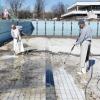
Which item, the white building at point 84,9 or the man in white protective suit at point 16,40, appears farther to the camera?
the white building at point 84,9

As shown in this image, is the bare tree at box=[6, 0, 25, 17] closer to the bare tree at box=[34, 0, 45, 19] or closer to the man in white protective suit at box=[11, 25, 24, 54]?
the bare tree at box=[34, 0, 45, 19]

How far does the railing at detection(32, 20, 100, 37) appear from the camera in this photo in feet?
100

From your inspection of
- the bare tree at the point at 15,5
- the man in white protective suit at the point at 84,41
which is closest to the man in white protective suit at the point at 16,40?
the man in white protective suit at the point at 84,41

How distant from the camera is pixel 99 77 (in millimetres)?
10930

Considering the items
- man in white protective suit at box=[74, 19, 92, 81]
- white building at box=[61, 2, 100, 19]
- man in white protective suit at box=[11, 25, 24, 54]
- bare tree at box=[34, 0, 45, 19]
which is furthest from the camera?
white building at box=[61, 2, 100, 19]

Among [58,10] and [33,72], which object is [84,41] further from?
[58,10]

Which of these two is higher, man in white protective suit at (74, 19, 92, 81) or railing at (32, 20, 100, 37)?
man in white protective suit at (74, 19, 92, 81)

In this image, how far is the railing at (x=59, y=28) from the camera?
3061 cm

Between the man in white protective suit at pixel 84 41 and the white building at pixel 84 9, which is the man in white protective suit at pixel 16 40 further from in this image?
the white building at pixel 84 9

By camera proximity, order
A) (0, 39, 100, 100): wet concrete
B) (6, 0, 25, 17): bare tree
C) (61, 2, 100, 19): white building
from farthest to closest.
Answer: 1. (61, 2, 100, 19): white building
2. (6, 0, 25, 17): bare tree
3. (0, 39, 100, 100): wet concrete

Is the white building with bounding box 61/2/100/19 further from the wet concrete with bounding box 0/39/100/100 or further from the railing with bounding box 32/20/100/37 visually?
the wet concrete with bounding box 0/39/100/100

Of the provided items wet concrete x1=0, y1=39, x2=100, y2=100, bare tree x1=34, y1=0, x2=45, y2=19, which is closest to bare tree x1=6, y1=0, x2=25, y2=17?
bare tree x1=34, y1=0, x2=45, y2=19

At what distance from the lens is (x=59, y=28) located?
31.8 metres

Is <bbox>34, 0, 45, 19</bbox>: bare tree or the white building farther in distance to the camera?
the white building
